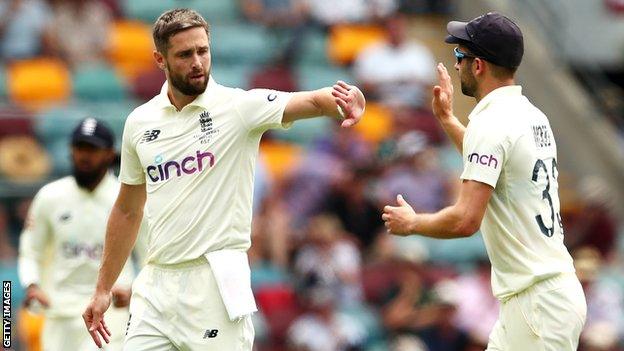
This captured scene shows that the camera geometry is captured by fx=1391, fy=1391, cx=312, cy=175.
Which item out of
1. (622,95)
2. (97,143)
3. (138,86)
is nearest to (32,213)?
(97,143)

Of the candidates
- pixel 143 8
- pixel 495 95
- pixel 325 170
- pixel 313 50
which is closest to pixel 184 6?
pixel 143 8

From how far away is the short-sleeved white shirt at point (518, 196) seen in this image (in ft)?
24.0

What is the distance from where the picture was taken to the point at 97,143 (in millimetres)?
10016

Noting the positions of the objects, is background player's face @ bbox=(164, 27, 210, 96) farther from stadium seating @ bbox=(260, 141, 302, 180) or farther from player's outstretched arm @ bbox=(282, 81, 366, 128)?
stadium seating @ bbox=(260, 141, 302, 180)

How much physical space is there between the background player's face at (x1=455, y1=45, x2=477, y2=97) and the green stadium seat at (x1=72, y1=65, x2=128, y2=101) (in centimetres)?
886

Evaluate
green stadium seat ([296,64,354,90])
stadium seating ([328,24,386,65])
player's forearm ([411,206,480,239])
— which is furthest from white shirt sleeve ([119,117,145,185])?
stadium seating ([328,24,386,65])

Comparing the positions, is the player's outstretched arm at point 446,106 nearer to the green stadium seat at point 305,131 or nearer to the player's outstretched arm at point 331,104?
the player's outstretched arm at point 331,104

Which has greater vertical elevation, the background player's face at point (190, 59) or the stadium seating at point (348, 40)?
the background player's face at point (190, 59)

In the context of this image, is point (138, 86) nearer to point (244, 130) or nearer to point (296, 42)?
point (296, 42)

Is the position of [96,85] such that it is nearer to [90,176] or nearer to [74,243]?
[90,176]

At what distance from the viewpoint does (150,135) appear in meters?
7.87

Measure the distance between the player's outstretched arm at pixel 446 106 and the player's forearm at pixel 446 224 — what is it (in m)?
1.04

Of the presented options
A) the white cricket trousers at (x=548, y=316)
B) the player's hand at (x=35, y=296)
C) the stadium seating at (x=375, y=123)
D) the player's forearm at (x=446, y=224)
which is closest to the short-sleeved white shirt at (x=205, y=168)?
the player's forearm at (x=446, y=224)

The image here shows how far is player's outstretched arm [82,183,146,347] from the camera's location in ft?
26.4
